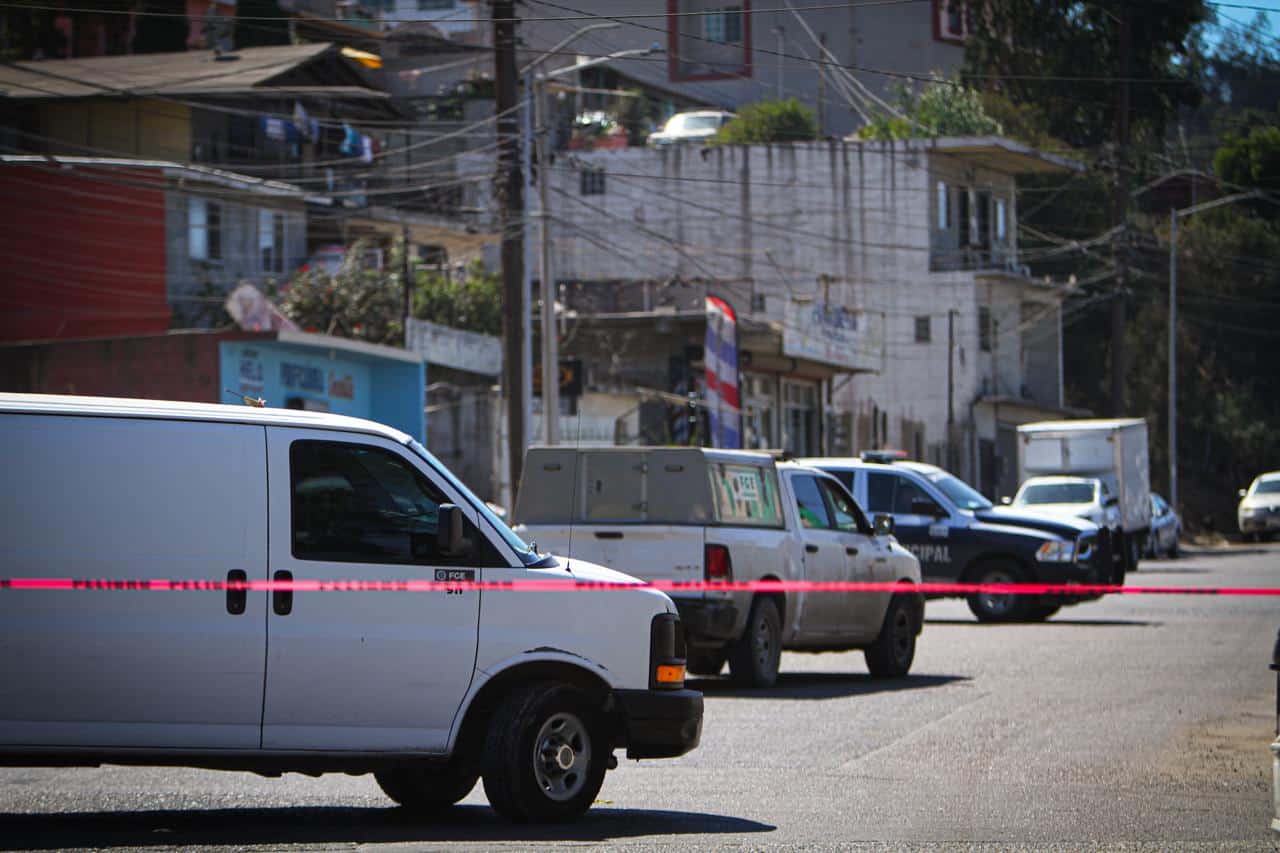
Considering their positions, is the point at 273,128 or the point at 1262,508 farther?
the point at 1262,508

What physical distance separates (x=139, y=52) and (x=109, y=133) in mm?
10683

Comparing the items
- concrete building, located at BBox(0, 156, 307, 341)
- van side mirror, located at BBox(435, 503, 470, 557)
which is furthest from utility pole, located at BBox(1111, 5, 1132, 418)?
van side mirror, located at BBox(435, 503, 470, 557)

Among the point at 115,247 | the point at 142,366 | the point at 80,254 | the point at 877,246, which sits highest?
the point at 877,246

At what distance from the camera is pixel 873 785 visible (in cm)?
1088

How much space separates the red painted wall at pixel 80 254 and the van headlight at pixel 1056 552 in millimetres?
19903

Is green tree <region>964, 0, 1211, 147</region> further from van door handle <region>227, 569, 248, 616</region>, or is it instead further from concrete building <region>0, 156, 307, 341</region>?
van door handle <region>227, 569, 248, 616</region>

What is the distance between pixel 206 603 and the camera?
8.52 m

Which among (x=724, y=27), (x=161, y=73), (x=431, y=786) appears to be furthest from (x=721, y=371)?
(x=431, y=786)

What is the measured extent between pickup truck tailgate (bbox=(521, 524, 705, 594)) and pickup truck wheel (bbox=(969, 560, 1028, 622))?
32.9 ft

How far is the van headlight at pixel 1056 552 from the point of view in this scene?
25172 mm

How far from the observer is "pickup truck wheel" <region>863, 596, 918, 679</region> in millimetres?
18359

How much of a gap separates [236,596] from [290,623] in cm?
28

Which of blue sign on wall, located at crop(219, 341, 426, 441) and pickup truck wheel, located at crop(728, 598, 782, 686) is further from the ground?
blue sign on wall, located at crop(219, 341, 426, 441)

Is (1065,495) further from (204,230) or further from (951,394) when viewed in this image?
(204,230)
